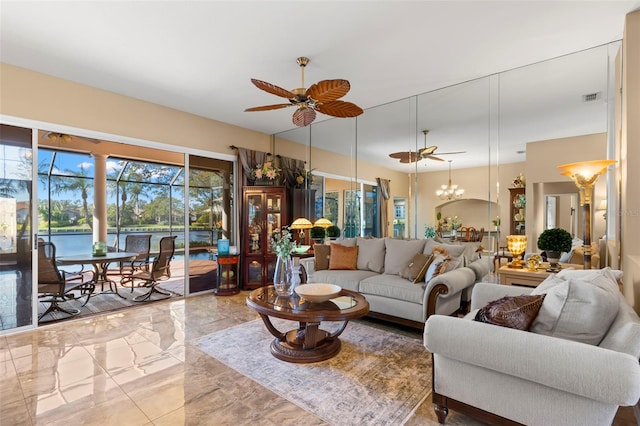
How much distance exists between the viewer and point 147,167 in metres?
6.77

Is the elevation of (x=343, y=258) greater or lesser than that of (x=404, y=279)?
greater

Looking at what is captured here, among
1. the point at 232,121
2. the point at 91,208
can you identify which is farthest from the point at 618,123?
the point at 91,208

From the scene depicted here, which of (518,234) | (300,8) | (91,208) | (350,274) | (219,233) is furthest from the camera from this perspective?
(91,208)

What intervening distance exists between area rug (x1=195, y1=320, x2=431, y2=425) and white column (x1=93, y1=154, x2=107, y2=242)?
4476mm

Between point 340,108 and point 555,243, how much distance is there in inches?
101

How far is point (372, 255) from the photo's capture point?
419 centimetres

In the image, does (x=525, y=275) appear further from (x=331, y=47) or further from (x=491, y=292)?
(x=331, y=47)

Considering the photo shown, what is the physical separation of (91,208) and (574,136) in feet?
26.4

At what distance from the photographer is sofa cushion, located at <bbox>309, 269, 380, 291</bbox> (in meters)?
3.77

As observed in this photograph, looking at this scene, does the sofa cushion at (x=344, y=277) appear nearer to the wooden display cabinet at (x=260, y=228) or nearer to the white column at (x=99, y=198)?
the wooden display cabinet at (x=260, y=228)

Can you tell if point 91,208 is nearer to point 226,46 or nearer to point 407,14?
A: point 226,46

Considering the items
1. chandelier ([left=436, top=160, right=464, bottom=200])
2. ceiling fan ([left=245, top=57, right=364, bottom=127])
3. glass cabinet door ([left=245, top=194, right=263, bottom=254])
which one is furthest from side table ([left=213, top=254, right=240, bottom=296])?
chandelier ([left=436, top=160, right=464, bottom=200])

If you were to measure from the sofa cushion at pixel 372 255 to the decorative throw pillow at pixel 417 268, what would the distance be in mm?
507

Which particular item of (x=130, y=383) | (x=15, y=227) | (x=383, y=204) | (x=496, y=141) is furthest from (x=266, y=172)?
(x=130, y=383)
